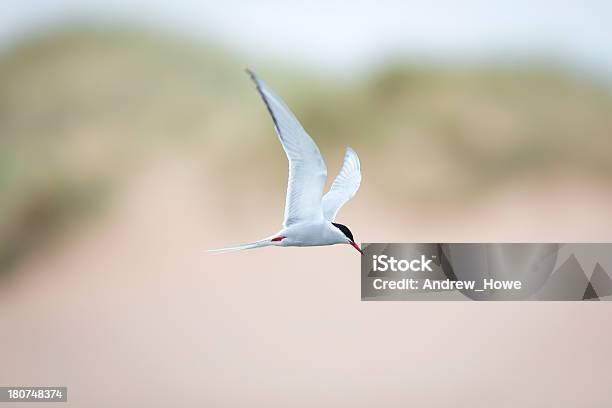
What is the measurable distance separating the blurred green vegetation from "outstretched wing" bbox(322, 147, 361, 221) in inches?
43.1

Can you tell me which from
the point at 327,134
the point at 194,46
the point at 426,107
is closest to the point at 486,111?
the point at 426,107

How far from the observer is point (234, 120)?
4.10 meters

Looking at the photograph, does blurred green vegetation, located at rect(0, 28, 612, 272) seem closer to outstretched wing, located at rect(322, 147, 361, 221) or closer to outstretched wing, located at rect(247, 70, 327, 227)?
outstretched wing, located at rect(322, 147, 361, 221)

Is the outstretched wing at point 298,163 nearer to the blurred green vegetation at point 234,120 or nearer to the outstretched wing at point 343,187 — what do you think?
the outstretched wing at point 343,187

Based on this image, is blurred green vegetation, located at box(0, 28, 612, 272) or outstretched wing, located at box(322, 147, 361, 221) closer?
outstretched wing, located at box(322, 147, 361, 221)

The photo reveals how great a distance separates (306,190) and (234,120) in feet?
6.47

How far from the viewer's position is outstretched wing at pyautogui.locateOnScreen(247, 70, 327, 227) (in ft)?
6.08

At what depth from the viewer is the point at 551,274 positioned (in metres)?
3.10

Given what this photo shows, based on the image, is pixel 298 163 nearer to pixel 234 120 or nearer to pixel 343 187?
pixel 343 187

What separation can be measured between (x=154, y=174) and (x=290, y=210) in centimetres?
172

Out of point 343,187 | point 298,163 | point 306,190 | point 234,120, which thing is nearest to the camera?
point 298,163

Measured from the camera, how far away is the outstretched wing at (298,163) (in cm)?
185

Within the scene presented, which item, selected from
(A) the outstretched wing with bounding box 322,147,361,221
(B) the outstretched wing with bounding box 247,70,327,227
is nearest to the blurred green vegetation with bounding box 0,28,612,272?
(A) the outstretched wing with bounding box 322,147,361,221

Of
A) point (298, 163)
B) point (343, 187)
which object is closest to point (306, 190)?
point (298, 163)
